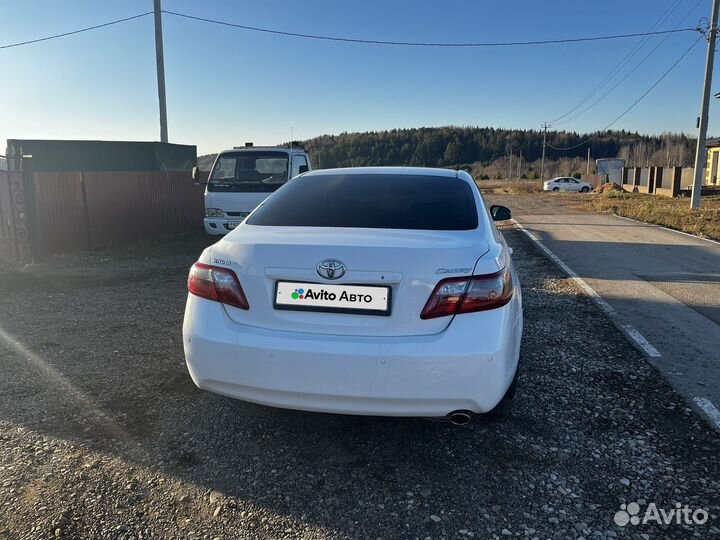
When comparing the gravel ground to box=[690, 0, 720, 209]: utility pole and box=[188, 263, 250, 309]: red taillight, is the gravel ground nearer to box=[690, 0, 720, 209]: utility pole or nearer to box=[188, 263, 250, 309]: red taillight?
box=[188, 263, 250, 309]: red taillight

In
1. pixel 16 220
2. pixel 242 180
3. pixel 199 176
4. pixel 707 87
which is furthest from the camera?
pixel 707 87

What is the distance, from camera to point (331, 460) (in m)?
2.95

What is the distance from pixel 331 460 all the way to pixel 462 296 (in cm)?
114

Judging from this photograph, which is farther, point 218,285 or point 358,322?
point 218,285

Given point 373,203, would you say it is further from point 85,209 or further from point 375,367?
point 85,209

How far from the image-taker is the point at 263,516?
8.13 feet

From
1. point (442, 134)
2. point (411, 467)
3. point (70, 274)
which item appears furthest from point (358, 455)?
point (442, 134)

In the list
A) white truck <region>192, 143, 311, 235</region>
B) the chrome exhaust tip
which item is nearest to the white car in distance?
white truck <region>192, 143, 311, 235</region>

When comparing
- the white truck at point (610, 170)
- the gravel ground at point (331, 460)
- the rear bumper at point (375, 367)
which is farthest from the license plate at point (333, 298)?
the white truck at point (610, 170)

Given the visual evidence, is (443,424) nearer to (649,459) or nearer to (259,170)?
(649,459)

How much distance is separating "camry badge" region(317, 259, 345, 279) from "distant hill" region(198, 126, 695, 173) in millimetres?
58327

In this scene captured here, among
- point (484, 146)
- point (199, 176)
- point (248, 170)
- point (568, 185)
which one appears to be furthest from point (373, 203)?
point (484, 146)

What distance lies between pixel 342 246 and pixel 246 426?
1349 millimetres

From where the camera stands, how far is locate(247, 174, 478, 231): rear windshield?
3246 mm
